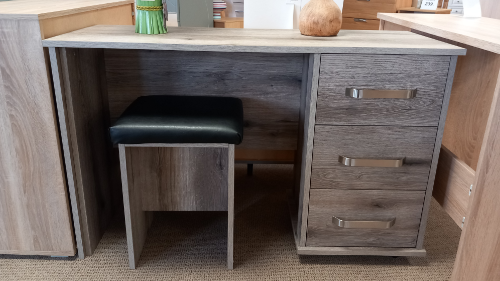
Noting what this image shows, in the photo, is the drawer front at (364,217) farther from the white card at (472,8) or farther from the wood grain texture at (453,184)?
the white card at (472,8)

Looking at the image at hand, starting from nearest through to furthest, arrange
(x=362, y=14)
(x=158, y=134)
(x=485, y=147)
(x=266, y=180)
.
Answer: (x=485, y=147)
(x=158, y=134)
(x=266, y=180)
(x=362, y=14)

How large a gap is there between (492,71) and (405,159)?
1.36 ft

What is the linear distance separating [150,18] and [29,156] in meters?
0.54

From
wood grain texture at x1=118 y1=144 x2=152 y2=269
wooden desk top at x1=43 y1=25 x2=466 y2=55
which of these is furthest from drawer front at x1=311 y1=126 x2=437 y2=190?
wood grain texture at x1=118 y1=144 x2=152 y2=269

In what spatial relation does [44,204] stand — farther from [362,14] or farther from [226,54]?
[362,14]

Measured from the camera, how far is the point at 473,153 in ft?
4.52

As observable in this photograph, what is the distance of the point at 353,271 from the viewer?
50.9 inches

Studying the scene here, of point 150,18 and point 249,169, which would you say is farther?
point 249,169

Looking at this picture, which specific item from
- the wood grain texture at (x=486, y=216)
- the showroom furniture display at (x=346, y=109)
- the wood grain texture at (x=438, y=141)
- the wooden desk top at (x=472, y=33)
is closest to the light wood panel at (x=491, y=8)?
the wooden desk top at (x=472, y=33)

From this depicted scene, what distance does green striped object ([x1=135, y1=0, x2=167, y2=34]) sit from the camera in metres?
1.20

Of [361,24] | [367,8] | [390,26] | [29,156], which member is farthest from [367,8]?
[29,156]

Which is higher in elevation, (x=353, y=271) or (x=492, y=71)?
(x=492, y=71)

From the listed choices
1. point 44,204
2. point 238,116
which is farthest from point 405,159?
point 44,204

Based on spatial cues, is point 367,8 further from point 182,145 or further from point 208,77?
point 182,145
